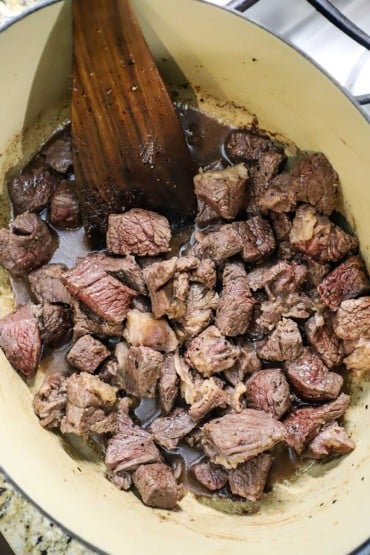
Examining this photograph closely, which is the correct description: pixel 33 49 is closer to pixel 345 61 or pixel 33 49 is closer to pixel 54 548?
pixel 345 61

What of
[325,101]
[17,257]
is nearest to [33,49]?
[17,257]

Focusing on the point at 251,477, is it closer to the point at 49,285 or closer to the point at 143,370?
the point at 143,370

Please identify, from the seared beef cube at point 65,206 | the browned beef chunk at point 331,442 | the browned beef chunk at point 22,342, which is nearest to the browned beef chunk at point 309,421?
the browned beef chunk at point 331,442

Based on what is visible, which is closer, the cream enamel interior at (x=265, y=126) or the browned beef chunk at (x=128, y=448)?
the cream enamel interior at (x=265, y=126)

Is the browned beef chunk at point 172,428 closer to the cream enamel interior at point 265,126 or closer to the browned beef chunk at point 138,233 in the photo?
the cream enamel interior at point 265,126

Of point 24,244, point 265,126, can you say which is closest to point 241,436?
point 24,244

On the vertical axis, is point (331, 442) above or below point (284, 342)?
below
